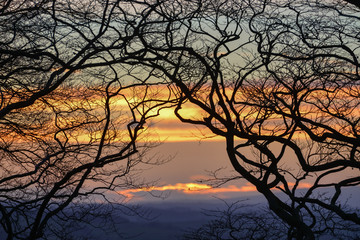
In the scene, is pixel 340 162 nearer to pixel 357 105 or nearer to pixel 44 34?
pixel 357 105

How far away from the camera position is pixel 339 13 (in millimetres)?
13547

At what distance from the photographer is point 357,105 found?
13977mm

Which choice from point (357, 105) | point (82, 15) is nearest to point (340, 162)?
point (357, 105)

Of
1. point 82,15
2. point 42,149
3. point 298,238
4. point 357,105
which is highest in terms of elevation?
point 82,15

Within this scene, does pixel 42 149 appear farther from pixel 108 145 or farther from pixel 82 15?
pixel 82 15

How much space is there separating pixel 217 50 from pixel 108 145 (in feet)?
13.9

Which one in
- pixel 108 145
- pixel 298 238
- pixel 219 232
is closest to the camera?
pixel 298 238

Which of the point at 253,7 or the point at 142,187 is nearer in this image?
the point at 253,7

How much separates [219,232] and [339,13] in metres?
6.76

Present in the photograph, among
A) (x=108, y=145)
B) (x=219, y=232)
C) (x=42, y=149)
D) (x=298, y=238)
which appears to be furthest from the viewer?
(x=108, y=145)

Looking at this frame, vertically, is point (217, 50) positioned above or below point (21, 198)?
above

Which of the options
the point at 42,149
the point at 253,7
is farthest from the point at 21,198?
the point at 253,7

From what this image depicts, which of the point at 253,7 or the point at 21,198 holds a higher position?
the point at 253,7

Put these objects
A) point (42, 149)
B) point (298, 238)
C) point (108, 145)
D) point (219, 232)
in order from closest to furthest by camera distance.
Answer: point (298, 238), point (219, 232), point (42, 149), point (108, 145)
